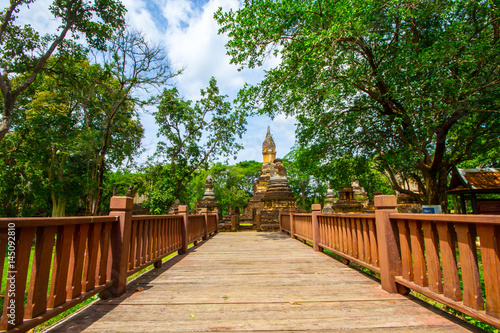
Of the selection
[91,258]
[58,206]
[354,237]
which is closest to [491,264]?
[354,237]

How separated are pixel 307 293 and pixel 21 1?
524 inches

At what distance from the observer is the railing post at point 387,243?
3268 millimetres

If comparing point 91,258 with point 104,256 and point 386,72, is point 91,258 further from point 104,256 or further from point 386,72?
point 386,72

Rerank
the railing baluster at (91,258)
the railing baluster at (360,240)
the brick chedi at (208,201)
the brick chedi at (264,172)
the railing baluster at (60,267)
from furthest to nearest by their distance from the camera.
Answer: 1. the brick chedi at (264,172)
2. the brick chedi at (208,201)
3. the railing baluster at (360,240)
4. the railing baluster at (91,258)
5. the railing baluster at (60,267)

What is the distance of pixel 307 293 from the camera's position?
3.33 meters

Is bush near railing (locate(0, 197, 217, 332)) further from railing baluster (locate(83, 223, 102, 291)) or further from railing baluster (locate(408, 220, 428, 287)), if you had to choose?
railing baluster (locate(408, 220, 428, 287))

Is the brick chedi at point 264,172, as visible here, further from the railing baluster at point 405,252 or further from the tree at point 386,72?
the railing baluster at point 405,252

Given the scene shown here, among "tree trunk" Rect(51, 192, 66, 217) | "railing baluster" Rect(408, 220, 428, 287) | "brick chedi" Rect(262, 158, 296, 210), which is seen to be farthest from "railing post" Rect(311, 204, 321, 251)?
"tree trunk" Rect(51, 192, 66, 217)

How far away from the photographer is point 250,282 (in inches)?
153

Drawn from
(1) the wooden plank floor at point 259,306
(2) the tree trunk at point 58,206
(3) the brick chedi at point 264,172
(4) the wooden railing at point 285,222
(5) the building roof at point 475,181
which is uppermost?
(3) the brick chedi at point 264,172

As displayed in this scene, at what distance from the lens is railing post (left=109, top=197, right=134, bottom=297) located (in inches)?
126

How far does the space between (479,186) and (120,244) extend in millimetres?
12565

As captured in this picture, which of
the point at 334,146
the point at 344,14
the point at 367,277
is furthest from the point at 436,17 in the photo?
the point at 367,277

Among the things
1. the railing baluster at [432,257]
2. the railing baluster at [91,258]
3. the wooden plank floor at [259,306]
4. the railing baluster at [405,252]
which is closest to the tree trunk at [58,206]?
the wooden plank floor at [259,306]
